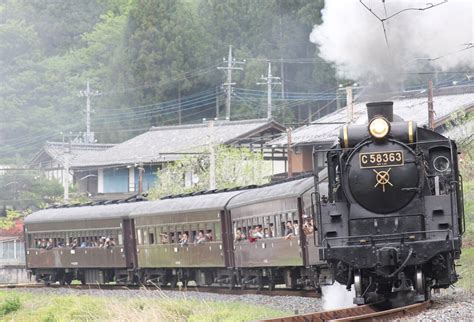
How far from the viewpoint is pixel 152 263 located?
30.8m

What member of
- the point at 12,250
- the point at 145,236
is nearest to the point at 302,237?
the point at 145,236

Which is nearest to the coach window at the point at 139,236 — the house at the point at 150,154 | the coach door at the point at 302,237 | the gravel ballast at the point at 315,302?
the gravel ballast at the point at 315,302

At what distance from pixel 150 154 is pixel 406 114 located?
19426 mm

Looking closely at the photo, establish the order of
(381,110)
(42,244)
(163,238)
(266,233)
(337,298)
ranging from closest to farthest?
(381,110) < (337,298) < (266,233) < (163,238) < (42,244)

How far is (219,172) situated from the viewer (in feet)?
151

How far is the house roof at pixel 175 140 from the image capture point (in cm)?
5391

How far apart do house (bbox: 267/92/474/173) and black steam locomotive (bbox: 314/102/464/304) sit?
64.8ft

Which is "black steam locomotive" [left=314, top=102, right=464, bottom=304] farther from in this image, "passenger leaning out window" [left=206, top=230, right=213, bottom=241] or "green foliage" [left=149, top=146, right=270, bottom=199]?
"green foliage" [left=149, top=146, right=270, bottom=199]

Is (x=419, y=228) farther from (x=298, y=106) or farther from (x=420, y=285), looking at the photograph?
(x=298, y=106)

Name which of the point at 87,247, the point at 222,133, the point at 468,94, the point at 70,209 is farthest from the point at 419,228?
the point at 222,133

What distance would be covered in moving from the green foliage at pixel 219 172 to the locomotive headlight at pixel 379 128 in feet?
96.0

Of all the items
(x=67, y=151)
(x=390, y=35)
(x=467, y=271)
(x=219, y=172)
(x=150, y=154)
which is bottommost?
(x=467, y=271)

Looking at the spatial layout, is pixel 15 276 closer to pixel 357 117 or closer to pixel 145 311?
pixel 357 117

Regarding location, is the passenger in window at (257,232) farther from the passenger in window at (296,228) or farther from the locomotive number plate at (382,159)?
the locomotive number plate at (382,159)
